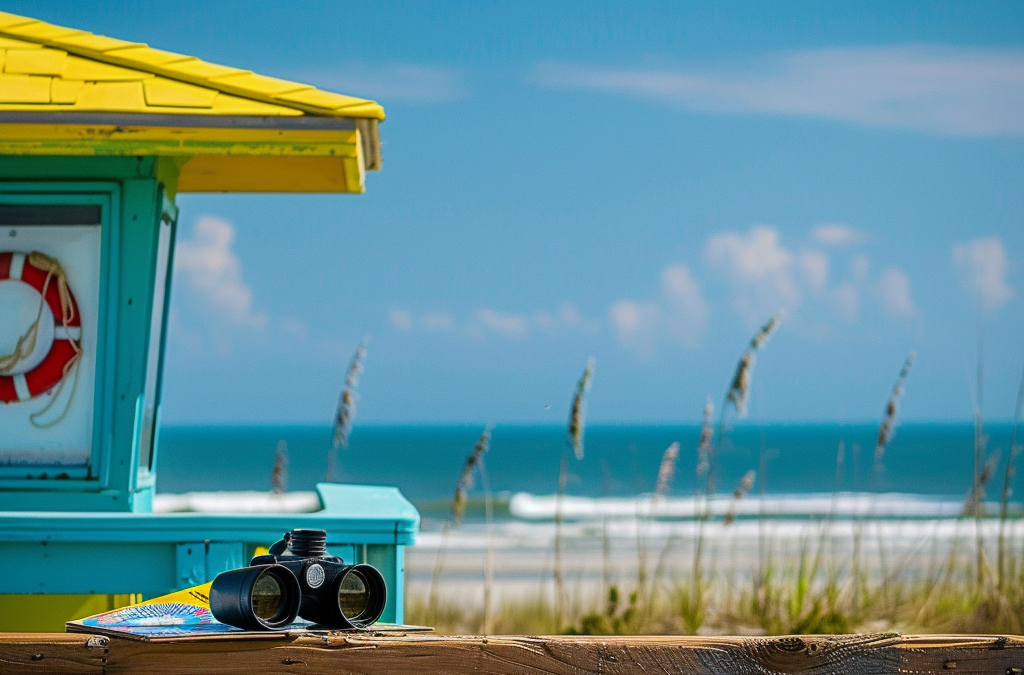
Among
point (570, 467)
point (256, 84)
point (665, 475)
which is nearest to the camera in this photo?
point (256, 84)

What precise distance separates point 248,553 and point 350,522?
0.27 meters

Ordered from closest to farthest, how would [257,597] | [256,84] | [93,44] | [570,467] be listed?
[257,597] → [256,84] → [93,44] → [570,467]

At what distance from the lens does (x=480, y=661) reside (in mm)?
1566

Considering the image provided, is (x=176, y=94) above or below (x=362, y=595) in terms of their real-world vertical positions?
above

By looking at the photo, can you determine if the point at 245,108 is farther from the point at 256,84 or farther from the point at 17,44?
the point at 17,44

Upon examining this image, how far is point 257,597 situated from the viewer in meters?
A: 1.58

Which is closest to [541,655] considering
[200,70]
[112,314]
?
[112,314]

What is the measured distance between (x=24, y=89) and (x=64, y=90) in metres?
0.10

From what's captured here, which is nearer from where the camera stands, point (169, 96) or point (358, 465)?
point (169, 96)

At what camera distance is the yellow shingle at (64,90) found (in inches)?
110

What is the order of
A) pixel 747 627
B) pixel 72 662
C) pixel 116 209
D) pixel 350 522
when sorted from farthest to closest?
pixel 747 627 < pixel 116 209 < pixel 350 522 < pixel 72 662

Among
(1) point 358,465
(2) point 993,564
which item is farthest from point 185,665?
(1) point 358,465

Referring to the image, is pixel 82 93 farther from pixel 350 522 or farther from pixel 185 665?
pixel 185 665

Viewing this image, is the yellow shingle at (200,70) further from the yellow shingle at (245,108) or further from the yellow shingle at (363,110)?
the yellow shingle at (363,110)
